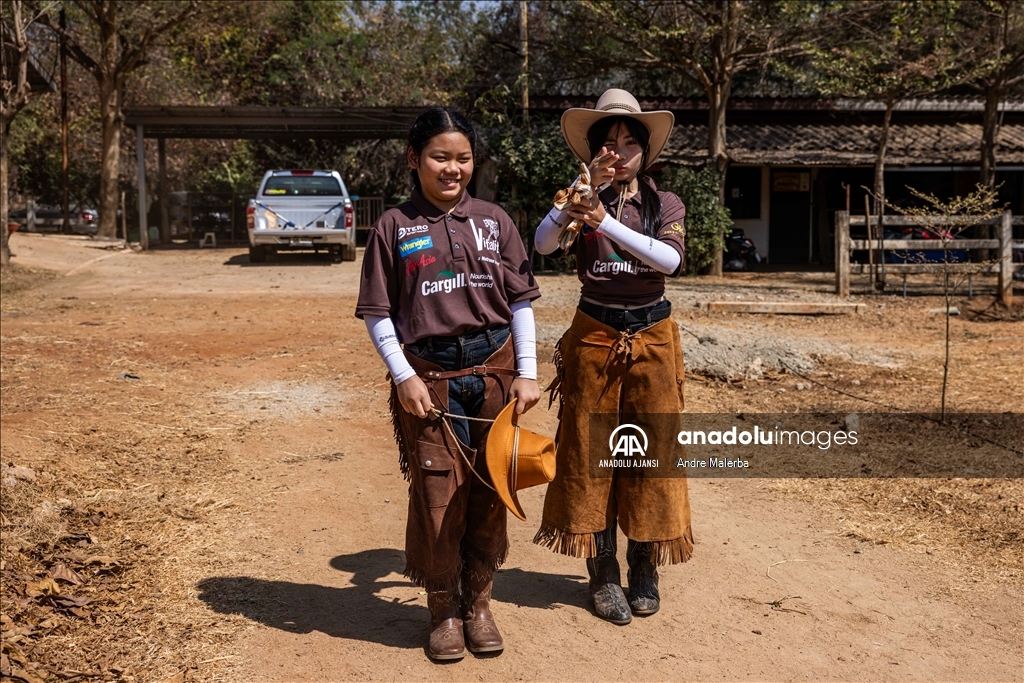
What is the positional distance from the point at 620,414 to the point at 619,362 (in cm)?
22

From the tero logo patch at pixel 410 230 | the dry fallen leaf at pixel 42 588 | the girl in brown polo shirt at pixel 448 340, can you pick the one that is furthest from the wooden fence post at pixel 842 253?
the dry fallen leaf at pixel 42 588

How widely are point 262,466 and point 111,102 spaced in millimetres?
22760

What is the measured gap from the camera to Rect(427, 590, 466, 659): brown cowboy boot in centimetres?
357

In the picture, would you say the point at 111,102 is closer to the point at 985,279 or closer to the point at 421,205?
the point at 985,279

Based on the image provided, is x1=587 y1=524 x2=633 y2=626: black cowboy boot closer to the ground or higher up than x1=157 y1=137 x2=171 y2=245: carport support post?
closer to the ground

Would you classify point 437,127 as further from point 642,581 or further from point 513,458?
point 642,581

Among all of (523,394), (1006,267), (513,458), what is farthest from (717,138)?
(513,458)

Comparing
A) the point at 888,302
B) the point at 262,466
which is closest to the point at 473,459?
the point at 262,466

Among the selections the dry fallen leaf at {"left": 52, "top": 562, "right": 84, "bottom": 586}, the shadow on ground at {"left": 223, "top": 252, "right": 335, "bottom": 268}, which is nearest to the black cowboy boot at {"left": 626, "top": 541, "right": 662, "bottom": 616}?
the dry fallen leaf at {"left": 52, "top": 562, "right": 84, "bottom": 586}

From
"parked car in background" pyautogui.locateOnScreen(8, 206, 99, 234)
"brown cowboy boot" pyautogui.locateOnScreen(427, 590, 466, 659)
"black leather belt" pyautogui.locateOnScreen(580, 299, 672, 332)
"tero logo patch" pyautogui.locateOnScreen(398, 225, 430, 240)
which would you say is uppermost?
"parked car in background" pyautogui.locateOnScreen(8, 206, 99, 234)

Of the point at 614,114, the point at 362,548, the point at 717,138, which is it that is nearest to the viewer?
the point at 614,114

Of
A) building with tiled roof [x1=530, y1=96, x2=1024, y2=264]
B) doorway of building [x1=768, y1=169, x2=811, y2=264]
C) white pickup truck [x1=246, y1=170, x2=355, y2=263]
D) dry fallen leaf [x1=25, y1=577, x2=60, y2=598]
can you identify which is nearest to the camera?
dry fallen leaf [x1=25, y1=577, x2=60, y2=598]

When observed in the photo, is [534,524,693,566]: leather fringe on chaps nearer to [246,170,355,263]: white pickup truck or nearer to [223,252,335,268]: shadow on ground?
[246,170,355,263]: white pickup truck

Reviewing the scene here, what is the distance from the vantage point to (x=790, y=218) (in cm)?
2362
